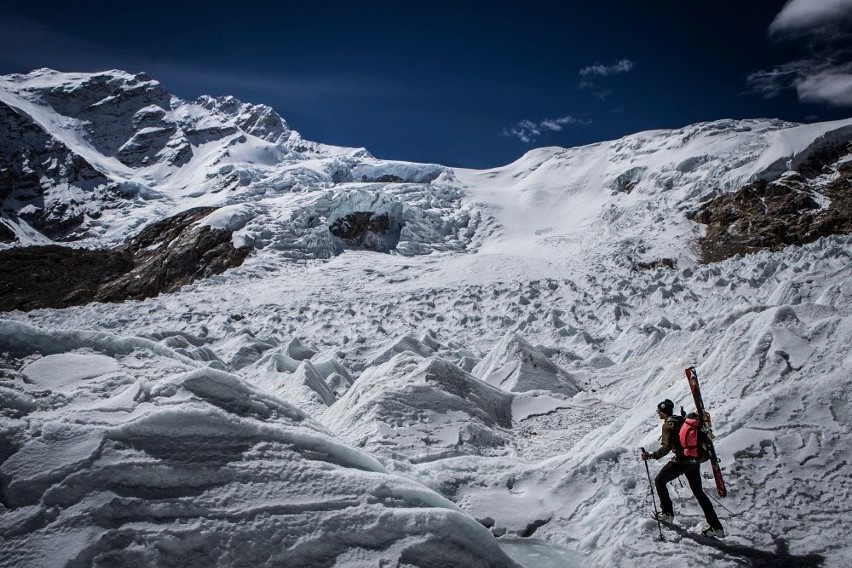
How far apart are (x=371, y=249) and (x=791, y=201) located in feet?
94.4

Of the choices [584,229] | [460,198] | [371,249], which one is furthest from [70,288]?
[584,229]

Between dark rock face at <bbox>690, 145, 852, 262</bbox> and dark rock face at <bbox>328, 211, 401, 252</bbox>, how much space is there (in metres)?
22.9

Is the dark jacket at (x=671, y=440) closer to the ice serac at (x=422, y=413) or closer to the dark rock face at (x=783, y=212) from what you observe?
the ice serac at (x=422, y=413)

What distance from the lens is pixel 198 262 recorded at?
1596 inches

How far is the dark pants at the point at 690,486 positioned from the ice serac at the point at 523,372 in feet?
20.6

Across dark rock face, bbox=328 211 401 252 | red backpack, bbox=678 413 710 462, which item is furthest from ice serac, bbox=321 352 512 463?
dark rock face, bbox=328 211 401 252

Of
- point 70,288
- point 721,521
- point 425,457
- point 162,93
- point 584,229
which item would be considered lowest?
point 70,288

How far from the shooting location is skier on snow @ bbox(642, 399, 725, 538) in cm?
450

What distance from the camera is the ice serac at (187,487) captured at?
3.19 m

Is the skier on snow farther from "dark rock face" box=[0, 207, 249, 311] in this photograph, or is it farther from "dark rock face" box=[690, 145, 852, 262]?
"dark rock face" box=[0, 207, 249, 311]

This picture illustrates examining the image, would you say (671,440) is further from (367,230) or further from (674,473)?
(367,230)

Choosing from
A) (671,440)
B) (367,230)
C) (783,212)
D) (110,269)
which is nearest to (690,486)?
(671,440)

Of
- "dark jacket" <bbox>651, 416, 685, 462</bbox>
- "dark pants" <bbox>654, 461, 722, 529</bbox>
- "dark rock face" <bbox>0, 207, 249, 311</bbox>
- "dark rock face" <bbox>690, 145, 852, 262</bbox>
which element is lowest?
"dark rock face" <bbox>0, 207, 249, 311</bbox>

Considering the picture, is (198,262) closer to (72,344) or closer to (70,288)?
(70,288)
